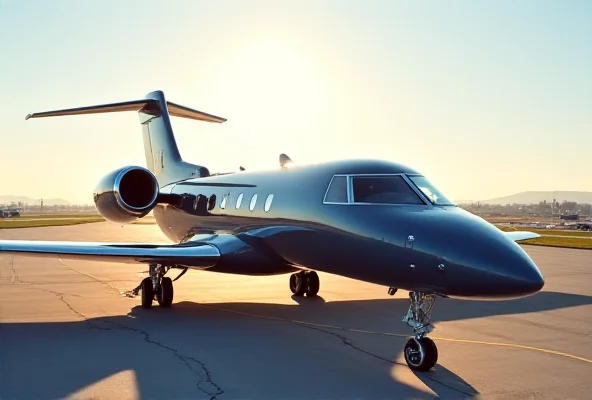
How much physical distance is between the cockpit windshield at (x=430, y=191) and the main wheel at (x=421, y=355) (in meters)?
1.88

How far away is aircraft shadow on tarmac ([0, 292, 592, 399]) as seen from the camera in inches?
231

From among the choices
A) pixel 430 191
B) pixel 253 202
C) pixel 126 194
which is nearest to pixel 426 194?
pixel 430 191

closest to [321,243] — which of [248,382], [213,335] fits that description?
[213,335]

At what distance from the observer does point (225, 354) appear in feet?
24.1

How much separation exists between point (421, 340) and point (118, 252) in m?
5.89

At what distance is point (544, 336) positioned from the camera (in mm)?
8547

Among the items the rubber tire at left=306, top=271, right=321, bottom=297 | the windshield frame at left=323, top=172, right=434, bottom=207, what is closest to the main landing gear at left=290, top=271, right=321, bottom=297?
the rubber tire at left=306, top=271, right=321, bottom=297

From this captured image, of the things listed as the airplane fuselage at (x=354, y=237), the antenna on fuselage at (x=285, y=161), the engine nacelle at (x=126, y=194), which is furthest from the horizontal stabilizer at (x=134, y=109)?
the antenna on fuselage at (x=285, y=161)

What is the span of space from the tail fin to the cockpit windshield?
9.18 meters

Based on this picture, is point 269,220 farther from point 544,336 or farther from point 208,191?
point 544,336

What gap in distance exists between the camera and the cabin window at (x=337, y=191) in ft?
27.7

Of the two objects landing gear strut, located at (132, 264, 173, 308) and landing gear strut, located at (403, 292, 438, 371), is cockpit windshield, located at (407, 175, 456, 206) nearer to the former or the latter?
landing gear strut, located at (403, 292, 438, 371)

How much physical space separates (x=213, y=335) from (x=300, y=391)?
3.10 metres

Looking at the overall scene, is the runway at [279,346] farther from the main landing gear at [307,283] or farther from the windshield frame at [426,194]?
the windshield frame at [426,194]
